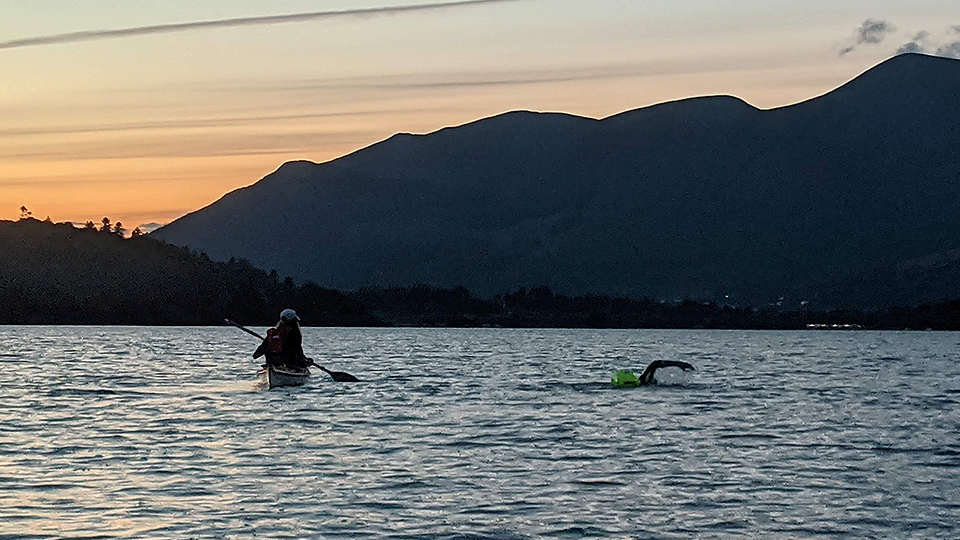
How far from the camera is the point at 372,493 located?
87.7 feet

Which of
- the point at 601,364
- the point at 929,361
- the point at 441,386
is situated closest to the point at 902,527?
the point at 441,386

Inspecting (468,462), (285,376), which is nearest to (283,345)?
(285,376)

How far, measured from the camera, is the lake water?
23609mm

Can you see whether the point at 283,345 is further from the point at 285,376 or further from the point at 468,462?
the point at 468,462

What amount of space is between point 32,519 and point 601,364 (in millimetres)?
73192

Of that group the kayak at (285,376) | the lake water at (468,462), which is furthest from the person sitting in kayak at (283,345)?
the lake water at (468,462)

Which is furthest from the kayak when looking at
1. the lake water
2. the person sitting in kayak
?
the lake water

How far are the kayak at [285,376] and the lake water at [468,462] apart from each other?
0.61 metres

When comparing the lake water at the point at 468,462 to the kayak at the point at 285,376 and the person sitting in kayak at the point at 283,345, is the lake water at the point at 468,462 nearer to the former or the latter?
the kayak at the point at 285,376

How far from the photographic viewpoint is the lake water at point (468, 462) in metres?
23.6

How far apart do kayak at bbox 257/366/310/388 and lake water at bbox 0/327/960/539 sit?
613 millimetres

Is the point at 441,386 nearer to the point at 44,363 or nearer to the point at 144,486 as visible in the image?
the point at 44,363

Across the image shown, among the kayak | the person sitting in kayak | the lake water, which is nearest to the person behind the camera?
the lake water

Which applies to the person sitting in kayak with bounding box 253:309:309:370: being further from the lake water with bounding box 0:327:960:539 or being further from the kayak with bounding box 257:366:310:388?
the lake water with bounding box 0:327:960:539
